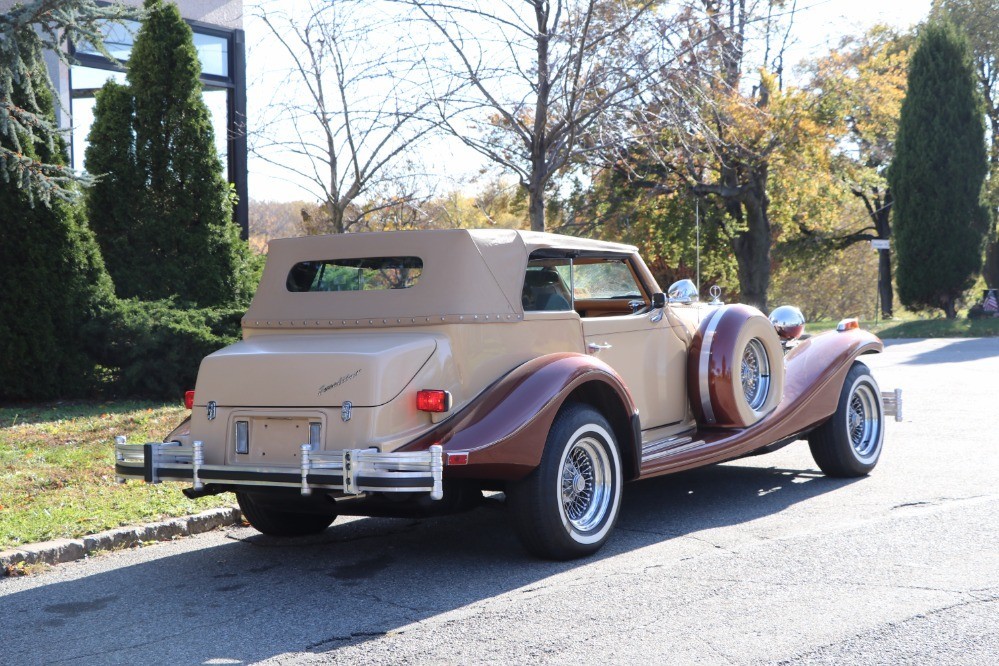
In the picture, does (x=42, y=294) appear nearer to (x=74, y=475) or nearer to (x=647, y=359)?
(x=74, y=475)

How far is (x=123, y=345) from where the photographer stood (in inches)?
448

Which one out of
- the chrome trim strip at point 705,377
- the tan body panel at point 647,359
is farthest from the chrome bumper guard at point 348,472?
the chrome trim strip at point 705,377

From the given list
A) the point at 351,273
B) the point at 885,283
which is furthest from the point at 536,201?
the point at 885,283

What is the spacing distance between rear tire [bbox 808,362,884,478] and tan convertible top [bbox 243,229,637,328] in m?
2.72

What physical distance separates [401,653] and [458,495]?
4.83 ft

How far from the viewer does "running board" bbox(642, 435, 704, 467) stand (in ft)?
20.8

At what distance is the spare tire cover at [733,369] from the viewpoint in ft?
22.8

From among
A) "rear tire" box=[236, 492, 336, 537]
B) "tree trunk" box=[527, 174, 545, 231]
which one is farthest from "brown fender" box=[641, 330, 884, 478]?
"tree trunk" box=[527, 174, 545, 231]

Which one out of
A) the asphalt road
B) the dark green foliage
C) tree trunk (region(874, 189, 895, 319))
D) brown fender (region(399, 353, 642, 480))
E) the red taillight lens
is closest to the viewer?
the asphalt road

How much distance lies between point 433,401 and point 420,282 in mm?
817

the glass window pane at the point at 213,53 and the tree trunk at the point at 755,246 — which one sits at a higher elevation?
the glass window pane at the point at 213,53

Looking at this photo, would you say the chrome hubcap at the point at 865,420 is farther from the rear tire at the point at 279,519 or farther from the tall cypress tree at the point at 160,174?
the tall cypress tree at the point at 160,174

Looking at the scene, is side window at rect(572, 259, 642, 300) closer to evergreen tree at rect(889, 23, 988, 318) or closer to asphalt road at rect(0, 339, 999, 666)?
asphalt road at rect(0, 339, 999, 666)

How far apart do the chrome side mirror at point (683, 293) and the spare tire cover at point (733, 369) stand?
191 mm
